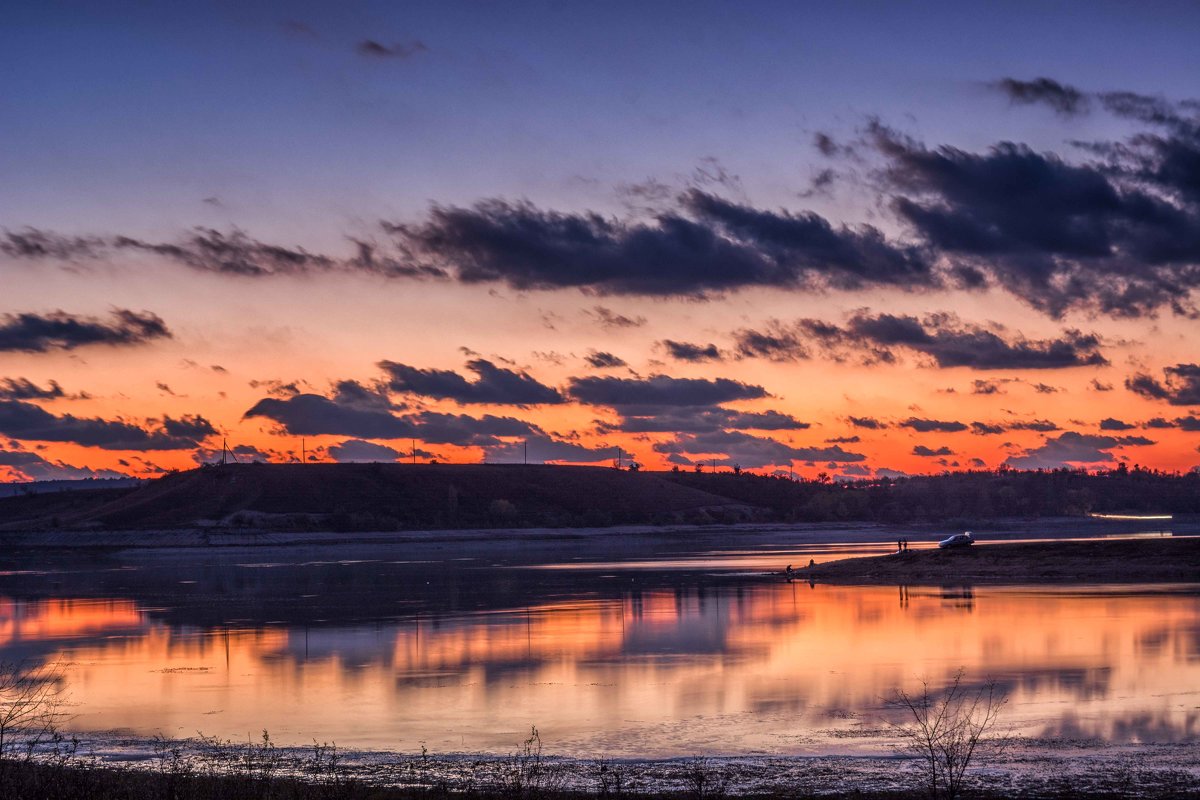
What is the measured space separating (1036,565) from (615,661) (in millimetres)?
41739

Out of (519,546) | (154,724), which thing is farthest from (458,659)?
(519,546)

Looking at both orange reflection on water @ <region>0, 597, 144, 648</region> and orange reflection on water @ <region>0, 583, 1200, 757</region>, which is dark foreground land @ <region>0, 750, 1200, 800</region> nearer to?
orange reflection on water @ <region>0, 583, 1200, 757</region>

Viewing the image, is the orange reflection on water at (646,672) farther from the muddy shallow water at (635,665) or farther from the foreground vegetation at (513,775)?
the foreground vegetation at (513,775)

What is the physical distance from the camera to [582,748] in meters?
24.0

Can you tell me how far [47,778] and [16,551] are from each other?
A: 6341 inches

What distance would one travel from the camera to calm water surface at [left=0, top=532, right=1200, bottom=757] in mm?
26047

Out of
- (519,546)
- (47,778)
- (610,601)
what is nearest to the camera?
(47,778)

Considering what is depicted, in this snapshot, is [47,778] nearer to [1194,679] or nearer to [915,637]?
[1194,679]

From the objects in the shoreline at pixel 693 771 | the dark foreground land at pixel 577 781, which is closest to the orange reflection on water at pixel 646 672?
the shoreline at pixel 693 771

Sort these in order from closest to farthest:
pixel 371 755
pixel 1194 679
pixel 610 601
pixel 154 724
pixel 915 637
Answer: pixel 371 755 < pixel 154 724 < pixel 1194 679 < pixel 915 637 < pixel 610 601

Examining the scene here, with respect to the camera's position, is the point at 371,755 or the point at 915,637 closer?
the point at 371,755

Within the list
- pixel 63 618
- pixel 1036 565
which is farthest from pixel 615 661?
pixel 1036 565

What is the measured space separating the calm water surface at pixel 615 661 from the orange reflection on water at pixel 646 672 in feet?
0.33

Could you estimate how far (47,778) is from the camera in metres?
19.0
